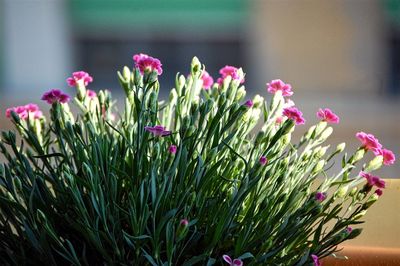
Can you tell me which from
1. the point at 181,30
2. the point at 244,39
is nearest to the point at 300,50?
the point at 244,39

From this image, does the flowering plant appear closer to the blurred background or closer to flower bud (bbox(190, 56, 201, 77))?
flower bud (bbox(190, 56, 201, 77))

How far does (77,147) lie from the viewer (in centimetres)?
81

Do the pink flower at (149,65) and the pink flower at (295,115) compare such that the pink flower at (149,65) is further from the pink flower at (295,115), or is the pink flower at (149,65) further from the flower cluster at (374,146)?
the flower cluster at (374,146)

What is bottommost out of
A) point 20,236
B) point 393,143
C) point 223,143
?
point 393,143

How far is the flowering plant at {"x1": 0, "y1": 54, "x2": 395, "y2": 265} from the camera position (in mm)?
751

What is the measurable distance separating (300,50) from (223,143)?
3743 mm

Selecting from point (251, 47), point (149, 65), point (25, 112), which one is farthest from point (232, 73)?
point (251, 47)

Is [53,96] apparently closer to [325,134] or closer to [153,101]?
[153,101]

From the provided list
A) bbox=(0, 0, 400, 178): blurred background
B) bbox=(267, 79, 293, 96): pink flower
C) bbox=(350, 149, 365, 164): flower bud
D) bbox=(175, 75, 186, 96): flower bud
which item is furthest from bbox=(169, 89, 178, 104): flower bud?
bbox=(0, 0, 400, 178): blurred background

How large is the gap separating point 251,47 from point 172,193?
12.7 ft

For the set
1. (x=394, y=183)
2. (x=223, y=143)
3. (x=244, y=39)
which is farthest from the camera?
(x=244, y=39)

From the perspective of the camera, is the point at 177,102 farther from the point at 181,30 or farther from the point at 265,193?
the point at 181,30

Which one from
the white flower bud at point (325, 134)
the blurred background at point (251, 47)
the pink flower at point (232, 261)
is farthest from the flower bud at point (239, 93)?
the blurred background at point (251, 47)

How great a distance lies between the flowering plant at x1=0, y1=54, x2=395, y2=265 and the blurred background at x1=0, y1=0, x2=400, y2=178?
11.6 ft
